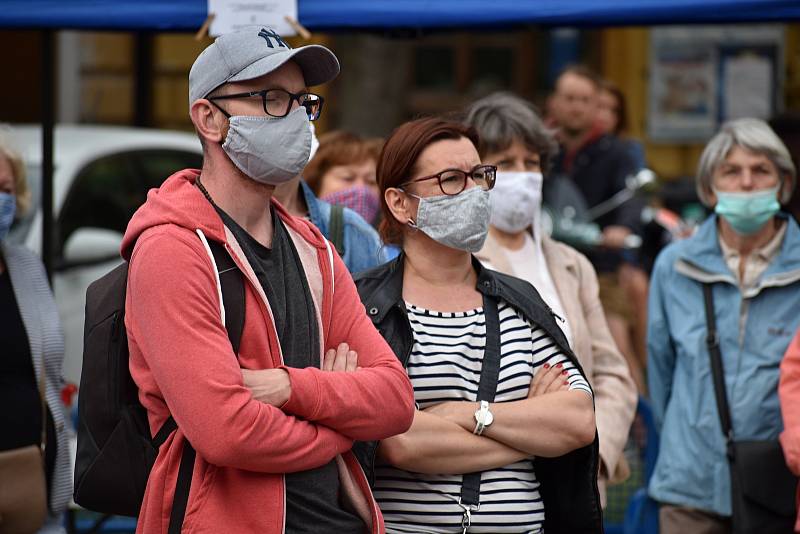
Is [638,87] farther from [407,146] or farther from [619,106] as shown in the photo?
[407,146]

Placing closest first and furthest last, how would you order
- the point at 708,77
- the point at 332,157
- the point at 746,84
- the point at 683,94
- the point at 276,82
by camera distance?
the point at 276,82 < the point at 332,157 < the point at 746,84 < the point at 708,77 < the point at 683,94

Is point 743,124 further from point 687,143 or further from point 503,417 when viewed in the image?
point 687,143

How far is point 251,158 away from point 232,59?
23 cm

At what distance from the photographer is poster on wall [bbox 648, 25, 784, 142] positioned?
11109 millimetres

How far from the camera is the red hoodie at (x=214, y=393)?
2.70 m

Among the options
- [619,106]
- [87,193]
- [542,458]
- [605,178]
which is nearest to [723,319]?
[542,458]

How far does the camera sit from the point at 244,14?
471 cm

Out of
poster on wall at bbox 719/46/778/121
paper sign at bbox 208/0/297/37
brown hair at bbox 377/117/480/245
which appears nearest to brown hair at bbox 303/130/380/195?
paper sign at bbox 208/0/297/37

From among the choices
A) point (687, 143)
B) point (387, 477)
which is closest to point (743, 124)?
point (387, 477)

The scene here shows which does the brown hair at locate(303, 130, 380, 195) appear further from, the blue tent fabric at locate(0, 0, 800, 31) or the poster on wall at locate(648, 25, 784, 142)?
the poster on wall at locate(648, 25, 784, 142)

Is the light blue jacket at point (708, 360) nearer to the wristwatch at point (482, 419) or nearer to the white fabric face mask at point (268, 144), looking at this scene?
the wristwatch at point (482, 419)

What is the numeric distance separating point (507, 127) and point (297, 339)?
1.69 m

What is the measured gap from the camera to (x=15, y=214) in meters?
4.35

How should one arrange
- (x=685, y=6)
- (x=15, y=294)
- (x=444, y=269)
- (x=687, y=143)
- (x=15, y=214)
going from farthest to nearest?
(x=687, y=143), (x=685, y=6), (x=15, y=214), (x=15, y=294), (x=444, y=269)
